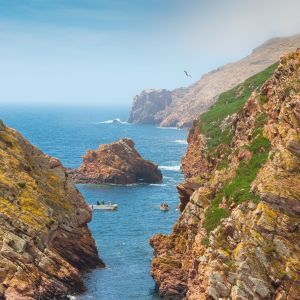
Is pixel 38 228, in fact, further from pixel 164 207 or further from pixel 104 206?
pixel 164 207

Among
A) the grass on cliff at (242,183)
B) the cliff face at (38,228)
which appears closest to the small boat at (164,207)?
the cliff face at (38,228)

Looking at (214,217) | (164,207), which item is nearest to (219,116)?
(164,207)

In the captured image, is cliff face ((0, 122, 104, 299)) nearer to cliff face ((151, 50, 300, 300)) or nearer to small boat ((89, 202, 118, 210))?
cliff face ((151, 50, 300, 300))

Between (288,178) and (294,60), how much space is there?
81.8 ft

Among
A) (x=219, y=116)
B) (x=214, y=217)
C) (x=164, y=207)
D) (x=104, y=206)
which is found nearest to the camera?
(x=214, y=217)

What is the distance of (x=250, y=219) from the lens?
7562 cm

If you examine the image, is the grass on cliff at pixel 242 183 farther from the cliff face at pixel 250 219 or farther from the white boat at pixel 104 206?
the white boat at pixel 104 206

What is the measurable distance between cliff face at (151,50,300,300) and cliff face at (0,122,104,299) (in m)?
14.1

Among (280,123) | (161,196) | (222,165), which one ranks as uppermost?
(280,123)

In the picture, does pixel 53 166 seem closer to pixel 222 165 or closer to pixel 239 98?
pixel 222 165

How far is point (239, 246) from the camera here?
241 feet

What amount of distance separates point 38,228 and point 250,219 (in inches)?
1345

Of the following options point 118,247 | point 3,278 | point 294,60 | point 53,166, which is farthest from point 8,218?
point 294,60

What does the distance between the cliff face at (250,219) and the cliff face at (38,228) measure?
46.3 feet
